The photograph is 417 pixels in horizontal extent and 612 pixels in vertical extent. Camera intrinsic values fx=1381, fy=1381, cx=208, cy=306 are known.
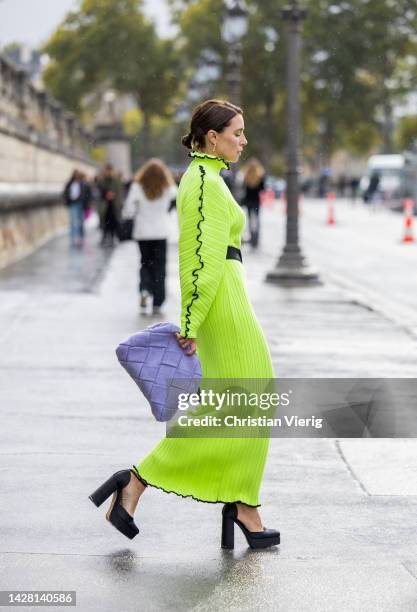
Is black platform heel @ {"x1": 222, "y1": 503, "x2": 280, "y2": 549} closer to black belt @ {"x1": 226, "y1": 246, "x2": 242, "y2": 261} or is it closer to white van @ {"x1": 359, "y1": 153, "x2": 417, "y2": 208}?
black belt @ {"x1": 226, "y1": 246, "x2": 242, "y2": 261}

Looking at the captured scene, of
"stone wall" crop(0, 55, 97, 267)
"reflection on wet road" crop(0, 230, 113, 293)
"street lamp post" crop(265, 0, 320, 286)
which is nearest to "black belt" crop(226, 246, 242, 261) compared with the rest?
"reflection on wet road" crop(0, 230, 113, 293)

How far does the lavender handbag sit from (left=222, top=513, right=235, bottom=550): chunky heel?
0.47 metres

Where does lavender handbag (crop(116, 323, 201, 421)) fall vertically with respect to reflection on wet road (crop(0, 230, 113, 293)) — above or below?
above

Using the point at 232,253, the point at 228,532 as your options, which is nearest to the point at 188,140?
the point at 232,253

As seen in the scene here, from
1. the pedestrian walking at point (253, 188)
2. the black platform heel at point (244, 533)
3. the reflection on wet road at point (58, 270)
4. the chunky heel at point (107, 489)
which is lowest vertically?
the reflection on wet road at point (58, 270)

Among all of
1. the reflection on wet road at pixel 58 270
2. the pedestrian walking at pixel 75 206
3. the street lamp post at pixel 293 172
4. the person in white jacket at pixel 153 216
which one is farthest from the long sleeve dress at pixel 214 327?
the pedestrian walking at pixel 75 206

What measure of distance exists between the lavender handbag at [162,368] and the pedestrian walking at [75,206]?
23.8 metres

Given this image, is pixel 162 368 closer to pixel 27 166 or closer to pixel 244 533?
pixel 244 533

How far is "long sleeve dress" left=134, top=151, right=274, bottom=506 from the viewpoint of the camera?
4.86 m

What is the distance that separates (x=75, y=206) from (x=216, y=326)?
79.7ft

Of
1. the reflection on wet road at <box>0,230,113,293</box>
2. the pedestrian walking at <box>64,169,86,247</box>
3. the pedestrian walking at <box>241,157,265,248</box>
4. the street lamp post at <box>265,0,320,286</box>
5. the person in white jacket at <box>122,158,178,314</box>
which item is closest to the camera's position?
the person in white jacket at <box>122,158,178,314</box>

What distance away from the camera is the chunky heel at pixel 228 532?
5031 mm

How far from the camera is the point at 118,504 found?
201 inches

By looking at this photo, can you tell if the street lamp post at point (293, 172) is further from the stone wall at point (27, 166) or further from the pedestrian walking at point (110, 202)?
the pedestrian walking at point (110, 202)
